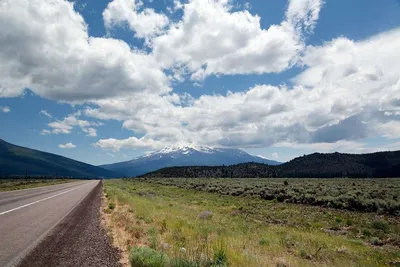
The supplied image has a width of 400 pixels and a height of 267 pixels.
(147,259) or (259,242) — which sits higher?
(147,259)

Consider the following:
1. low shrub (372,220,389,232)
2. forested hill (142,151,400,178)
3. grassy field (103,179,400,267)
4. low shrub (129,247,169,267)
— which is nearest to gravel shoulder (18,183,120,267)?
grassy field (103,179,400,267)

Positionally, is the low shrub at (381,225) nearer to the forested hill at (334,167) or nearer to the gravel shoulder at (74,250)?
the gravel shoulder at (74,250)

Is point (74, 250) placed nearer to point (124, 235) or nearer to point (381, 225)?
point (124, 235)

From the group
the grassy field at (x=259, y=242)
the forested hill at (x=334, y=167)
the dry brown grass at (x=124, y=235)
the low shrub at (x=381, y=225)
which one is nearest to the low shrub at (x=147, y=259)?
the grassy field at (x=259, y=242)

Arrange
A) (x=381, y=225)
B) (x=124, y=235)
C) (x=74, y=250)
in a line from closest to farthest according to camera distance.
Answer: (x=74, y=250) → (x=124, y=235) → (x=381, y=225)

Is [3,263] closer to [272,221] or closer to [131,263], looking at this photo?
[131,263]

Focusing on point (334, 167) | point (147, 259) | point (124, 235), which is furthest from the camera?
point (334, 167)

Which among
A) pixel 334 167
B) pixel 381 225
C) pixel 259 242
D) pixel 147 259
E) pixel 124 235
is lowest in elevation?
pixel 381 225

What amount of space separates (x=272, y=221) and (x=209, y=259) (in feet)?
47.7

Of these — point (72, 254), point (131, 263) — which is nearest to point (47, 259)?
point (72, 254)

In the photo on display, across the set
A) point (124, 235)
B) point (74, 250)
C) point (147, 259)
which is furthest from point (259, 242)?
point (74, 250)

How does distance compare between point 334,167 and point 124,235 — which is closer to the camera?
point 124,235

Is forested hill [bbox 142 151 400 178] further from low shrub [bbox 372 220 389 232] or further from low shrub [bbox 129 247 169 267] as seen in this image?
low shrub [bbox 129 247 169 267]

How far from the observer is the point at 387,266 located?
9.39 metres
